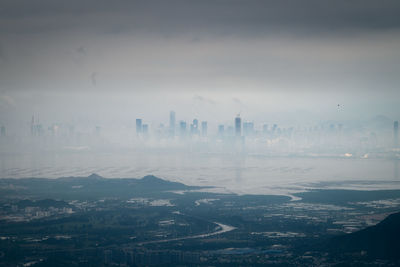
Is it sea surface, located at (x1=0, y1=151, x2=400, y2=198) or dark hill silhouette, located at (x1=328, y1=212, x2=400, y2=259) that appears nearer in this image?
dark hill silhouette, located at (x1=328, y1=212, x2=400, y2=259)

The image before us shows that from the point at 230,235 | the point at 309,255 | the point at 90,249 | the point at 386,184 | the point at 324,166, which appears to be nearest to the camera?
the point at 309,255

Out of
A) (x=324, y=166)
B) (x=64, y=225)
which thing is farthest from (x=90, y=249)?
(x=324, y=166)

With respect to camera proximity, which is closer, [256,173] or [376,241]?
[376,241]

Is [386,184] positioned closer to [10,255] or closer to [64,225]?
[64,225]

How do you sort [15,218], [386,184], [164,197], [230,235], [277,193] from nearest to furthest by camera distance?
[230,235]
[15,218]
[164,197]
[277,193]
[386,184]

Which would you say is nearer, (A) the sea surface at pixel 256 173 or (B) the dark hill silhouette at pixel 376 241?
(B) the dark hill silhouette at pixel 376 241

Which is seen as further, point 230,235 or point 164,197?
point 164,197
